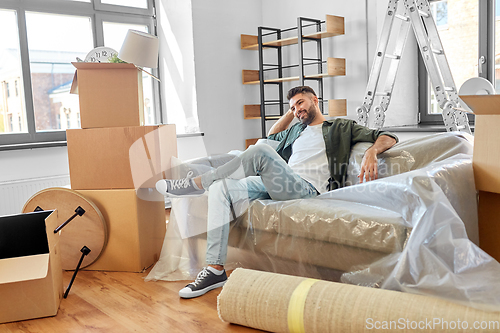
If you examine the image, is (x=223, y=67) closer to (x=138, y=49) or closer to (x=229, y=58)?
(x=229, y=58)

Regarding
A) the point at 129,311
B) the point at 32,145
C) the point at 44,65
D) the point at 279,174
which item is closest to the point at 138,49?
the point at 279,174

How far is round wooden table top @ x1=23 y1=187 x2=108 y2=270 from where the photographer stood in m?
2.15

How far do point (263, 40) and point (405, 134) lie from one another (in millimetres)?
1671

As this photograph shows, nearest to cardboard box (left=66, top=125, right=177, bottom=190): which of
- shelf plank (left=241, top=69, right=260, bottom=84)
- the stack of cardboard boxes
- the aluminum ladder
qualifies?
the stack of cardboard boxes

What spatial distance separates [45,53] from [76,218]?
1805mm

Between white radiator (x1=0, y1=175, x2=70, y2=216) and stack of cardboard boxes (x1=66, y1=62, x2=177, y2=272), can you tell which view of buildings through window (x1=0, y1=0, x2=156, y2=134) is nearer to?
white radiator (x1=0, y1=175, x2=70, y2=216)

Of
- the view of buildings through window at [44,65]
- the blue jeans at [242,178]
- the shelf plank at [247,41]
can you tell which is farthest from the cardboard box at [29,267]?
the shelf plank at [247,41]

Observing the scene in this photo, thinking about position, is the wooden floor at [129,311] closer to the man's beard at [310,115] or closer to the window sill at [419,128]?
the man's beard at [310,115]

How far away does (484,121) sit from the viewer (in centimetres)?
163

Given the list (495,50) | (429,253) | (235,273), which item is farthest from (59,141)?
(495,50)

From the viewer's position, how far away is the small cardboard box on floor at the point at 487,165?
1.59 metres

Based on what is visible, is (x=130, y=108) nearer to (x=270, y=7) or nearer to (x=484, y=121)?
(x=484, y=121)

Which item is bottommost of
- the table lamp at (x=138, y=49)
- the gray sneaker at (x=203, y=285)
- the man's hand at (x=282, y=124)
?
the gray sneaker at (x=203, y=285)

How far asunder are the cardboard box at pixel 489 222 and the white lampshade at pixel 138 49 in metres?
1.62
